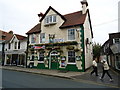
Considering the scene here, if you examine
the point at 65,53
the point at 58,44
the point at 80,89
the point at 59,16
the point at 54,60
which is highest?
the point at 59,16

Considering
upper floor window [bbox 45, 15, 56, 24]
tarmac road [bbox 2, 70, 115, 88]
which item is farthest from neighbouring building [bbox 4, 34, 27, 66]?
tarmac road [bbox 2, 70, 115, 88]

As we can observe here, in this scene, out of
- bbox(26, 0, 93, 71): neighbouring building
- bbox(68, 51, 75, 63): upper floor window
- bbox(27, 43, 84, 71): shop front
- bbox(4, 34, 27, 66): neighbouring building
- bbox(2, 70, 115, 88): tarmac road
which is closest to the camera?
bbox(2, 70, 115, 88): tarmac road

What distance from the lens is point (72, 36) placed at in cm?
1552

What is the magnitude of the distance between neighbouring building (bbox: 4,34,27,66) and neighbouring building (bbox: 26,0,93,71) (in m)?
2.52

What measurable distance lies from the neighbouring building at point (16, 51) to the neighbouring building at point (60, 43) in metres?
2.52

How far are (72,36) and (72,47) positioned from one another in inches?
69.8

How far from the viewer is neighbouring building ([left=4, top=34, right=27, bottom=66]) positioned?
21209 mm

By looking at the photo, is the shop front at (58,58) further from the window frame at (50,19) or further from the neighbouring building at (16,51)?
the window frame at (50,19)

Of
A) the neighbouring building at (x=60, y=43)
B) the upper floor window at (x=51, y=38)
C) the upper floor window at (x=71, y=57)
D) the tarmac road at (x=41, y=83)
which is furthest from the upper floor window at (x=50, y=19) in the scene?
the tarmac road at (x=41, y=83)

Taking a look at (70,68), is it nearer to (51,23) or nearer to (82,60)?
(82,60)

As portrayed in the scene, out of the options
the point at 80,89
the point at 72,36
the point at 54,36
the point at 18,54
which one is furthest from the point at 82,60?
the point at 18,54

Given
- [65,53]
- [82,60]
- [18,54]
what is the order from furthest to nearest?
[18,54], [65,53], [82,60]

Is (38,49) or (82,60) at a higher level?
(38,49)

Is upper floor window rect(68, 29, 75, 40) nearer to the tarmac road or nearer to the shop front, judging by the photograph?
the shop front
